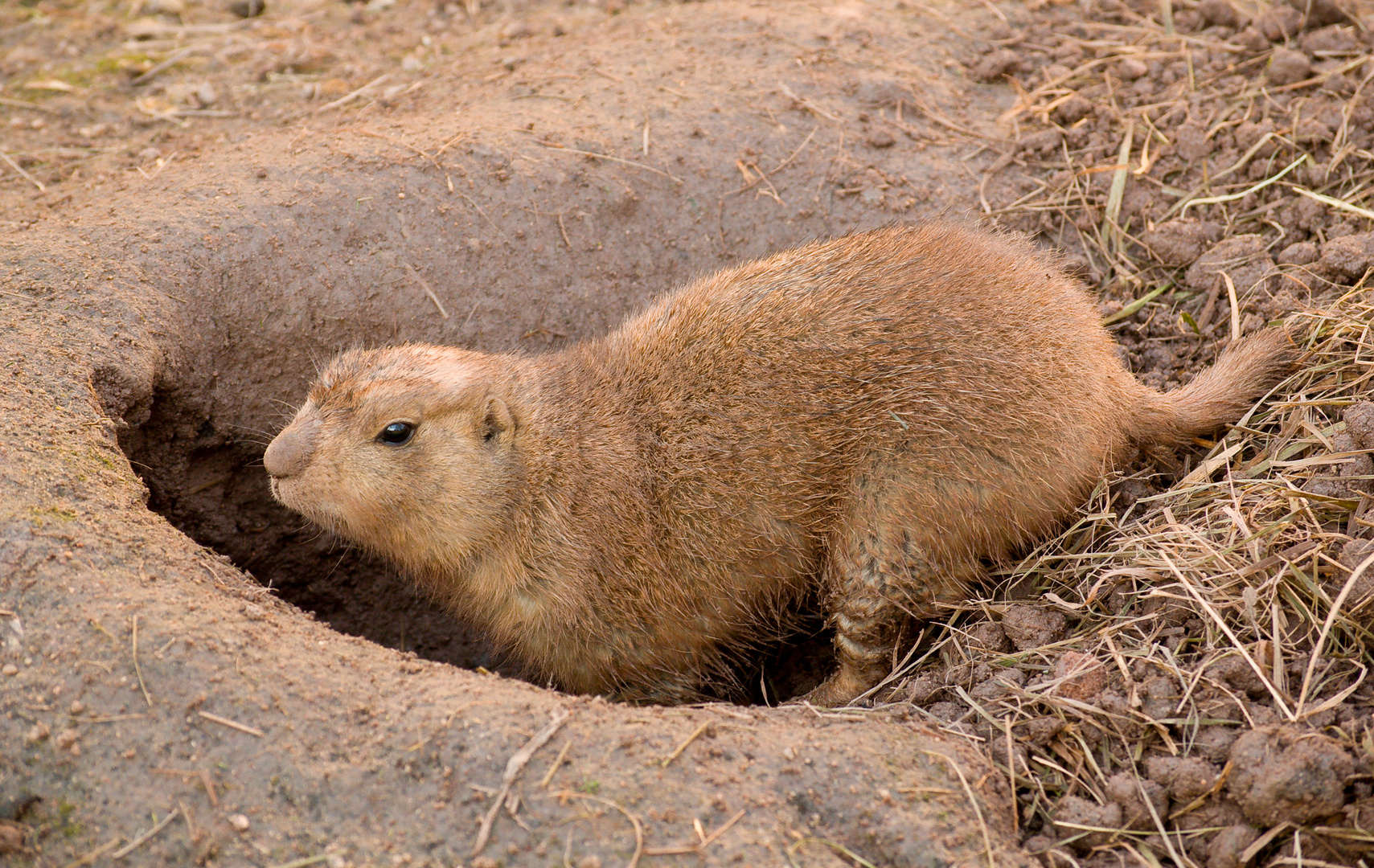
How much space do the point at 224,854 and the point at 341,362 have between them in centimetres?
241

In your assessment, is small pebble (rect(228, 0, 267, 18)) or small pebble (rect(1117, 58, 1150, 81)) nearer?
small pebble (rect(1117, 58, 1150, 81))

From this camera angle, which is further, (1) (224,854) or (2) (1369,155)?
(2) (1369,155)

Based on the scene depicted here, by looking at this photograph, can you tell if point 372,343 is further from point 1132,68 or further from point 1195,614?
point 1132,68

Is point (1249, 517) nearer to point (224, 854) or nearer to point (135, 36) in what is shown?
point (224, 854)

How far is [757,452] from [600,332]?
2004mm

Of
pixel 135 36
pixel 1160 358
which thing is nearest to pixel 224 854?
pixel 1160 358

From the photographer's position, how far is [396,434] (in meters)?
4.50

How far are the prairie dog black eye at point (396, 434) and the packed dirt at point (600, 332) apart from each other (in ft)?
2.66

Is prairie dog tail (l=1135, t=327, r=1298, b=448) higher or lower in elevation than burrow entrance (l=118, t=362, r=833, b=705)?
higher

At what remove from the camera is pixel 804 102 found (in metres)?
6.48

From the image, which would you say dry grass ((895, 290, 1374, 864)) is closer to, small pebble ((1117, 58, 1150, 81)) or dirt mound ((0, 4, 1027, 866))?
dirt mound ((0, 4, 1027, 866))

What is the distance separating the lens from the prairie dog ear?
461cm

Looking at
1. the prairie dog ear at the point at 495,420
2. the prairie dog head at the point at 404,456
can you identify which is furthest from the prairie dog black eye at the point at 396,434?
the prairie dog ear at the point at 495,420

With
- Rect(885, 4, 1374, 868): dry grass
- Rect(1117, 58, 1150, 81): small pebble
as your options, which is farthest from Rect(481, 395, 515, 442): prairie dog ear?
Rect(1117, 58, 1150, 81): small pebble
